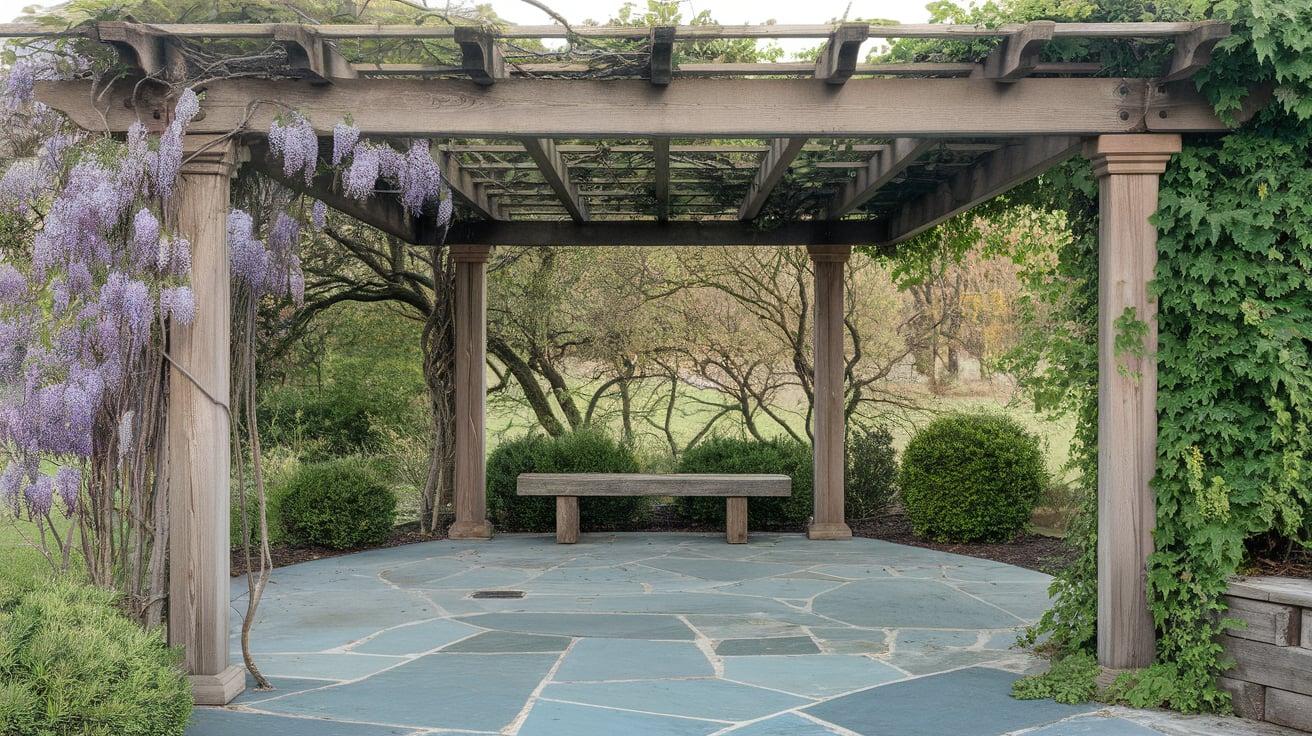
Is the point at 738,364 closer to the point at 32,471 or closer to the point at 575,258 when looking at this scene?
the point at 575,258

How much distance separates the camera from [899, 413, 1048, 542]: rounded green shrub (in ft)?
28.6

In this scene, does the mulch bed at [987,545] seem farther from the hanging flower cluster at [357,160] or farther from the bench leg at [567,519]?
the hanging flower cluster at [357,160]

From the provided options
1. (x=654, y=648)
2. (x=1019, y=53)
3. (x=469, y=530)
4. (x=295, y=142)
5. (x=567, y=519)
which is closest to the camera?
(x=1019, y=53)

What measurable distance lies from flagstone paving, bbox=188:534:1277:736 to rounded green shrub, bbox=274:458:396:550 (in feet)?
0.94

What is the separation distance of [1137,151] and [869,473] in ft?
19.7

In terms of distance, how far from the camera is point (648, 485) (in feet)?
29.4

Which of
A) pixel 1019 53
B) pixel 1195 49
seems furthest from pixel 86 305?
pixel 1195 49

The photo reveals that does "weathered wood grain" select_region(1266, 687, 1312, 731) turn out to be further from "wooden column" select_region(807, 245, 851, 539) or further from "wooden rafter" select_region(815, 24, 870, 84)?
"wooden column" select_region(807, 245, 851, 539)

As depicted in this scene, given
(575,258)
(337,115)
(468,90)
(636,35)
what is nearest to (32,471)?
(337,115)

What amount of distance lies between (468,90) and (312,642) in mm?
2864

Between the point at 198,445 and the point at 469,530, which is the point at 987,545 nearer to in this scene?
the point at 469,530

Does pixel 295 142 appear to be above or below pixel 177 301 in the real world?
above

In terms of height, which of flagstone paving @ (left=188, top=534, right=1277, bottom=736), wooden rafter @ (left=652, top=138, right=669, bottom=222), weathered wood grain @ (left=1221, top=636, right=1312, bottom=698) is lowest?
flagstone paving @ (left=188, top=534, right=1277, bottom=736)

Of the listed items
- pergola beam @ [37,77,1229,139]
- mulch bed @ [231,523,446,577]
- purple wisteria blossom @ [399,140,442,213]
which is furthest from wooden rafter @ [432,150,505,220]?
mulch bed @ [231,523,446,577]
